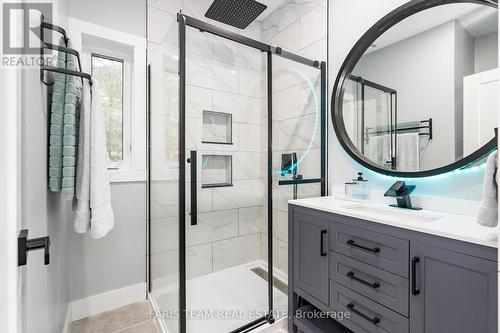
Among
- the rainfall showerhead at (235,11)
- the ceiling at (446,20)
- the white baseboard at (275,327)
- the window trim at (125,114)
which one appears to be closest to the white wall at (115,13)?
the window trim at (125,114)

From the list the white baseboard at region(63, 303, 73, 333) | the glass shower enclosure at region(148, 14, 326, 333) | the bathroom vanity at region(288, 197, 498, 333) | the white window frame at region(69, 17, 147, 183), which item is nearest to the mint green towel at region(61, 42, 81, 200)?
the glass shower enclosure at region(148, 14, 326, 333)

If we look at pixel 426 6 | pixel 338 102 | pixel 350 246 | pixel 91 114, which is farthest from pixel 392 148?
pixel 91 114

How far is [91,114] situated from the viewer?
1.19m

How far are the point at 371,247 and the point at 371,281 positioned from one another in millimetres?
162

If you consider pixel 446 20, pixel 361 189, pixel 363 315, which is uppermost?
pixel 446 20

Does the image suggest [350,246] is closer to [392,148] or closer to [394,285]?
[394,285]

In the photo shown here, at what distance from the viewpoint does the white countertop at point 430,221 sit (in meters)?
0.86

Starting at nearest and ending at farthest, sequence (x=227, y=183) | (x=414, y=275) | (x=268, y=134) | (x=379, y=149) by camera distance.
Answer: (x=414, y=275), (x=379, y=149), (x=268, y=134), (x=227, y=183)

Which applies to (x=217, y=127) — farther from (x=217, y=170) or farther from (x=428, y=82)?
(x=428, y=82)

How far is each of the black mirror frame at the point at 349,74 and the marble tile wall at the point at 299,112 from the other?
0.18m

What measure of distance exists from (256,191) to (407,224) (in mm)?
1053

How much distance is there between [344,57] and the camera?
1783 mm

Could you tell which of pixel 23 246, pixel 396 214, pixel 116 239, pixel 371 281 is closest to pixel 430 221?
pixel 396 214

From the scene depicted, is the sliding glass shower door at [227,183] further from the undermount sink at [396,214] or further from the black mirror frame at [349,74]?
the undermount sink at [396,214]
